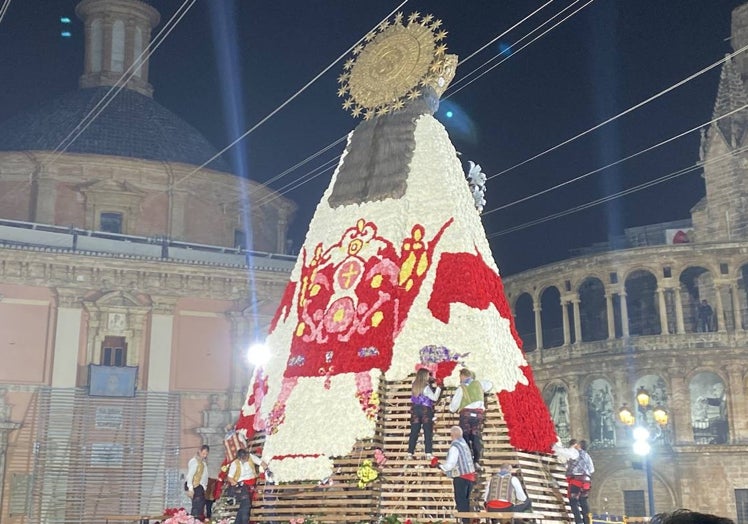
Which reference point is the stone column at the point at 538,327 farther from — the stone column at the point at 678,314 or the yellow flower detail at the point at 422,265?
the yellow flower detail at the point at 422,265

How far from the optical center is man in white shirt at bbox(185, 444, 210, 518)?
43.3ft

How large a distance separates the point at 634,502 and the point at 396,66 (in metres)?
21.4

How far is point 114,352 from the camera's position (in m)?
29.8

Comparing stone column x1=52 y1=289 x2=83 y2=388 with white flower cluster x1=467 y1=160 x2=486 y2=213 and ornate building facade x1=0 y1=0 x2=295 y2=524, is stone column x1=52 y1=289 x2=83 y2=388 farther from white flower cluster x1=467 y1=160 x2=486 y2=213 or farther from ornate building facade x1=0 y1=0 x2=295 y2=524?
white flower cluster x1=467 y1=160 x2=486 y2=213

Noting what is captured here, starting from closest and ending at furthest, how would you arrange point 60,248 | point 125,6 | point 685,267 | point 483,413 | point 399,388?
1. point 483,413
2. point 399,388
3. point 60,248
4. point 685,267
5. point 125,6

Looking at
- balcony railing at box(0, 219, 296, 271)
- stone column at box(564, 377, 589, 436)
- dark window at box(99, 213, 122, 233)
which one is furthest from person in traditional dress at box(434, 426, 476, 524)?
dark window at box(99, 213, 122, 233)

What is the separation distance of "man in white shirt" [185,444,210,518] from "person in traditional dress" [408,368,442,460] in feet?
10.6

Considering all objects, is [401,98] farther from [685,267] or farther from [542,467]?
[685,267]

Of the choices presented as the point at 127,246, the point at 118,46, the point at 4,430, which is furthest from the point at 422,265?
the point at 118,46

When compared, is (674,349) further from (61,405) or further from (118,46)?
(118,46)

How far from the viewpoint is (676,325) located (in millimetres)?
32531

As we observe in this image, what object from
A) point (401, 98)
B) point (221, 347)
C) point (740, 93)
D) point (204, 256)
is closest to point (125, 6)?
point (204, 256)

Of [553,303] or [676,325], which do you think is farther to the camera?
[553,303]

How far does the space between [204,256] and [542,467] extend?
2207 centimetres
